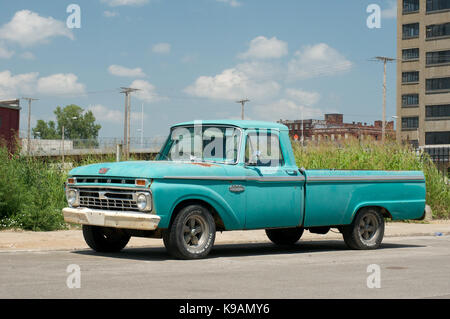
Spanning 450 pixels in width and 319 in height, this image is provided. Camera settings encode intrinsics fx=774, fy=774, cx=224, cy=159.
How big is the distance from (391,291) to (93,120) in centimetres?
17236

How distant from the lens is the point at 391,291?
28.6 feet

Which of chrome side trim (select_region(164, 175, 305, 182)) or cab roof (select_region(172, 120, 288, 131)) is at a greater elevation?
cab roof (select_region(172, 120, 288, 131))

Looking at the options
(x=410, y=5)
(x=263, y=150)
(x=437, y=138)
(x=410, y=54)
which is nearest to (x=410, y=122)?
(x=437, y=138)

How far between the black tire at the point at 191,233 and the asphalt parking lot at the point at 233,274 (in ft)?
0.70

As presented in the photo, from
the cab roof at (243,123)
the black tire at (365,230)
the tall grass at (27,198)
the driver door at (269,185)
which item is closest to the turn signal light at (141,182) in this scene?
the driver door at (269,185)

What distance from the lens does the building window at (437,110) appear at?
9775 centimetres

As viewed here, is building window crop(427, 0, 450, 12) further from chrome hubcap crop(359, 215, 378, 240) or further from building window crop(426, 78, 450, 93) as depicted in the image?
chrome hubcap crop(359, 215, 378, 240)

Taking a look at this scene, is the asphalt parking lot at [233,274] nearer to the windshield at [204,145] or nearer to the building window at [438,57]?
the windshield at [204,145]

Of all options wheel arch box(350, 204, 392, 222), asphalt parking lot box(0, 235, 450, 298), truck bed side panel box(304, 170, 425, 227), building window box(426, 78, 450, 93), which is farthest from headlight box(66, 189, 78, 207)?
building window box(426, 78, 450, 93)

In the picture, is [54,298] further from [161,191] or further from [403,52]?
[403,52]

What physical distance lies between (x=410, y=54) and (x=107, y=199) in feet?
320

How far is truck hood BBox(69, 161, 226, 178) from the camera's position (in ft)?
36.3

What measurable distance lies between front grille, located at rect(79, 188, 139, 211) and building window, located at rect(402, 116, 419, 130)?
94539 millimetres

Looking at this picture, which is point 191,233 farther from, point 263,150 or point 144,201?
point 263,150
